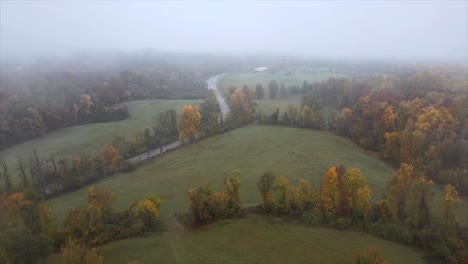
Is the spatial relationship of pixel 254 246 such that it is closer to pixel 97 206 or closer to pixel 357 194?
pixel 357 194

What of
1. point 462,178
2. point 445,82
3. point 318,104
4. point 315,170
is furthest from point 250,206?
point 445,82

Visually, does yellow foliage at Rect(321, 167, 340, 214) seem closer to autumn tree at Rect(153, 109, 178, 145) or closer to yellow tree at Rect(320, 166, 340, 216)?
yellow tree at Rect(320, 166, 340, 216)

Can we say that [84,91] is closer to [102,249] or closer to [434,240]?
[102,249]

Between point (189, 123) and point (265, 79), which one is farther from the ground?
point (265, 79)

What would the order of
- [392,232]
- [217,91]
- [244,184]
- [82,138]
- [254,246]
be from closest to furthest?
1. [254,246]
2. [392,232]
3. [244,184]
4. [82,138]
5. [217,91]

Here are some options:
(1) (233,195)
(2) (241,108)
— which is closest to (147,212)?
(1) (233,195)

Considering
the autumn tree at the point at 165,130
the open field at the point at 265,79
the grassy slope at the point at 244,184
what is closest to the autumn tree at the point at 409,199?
the grassy slope at the point at 244,184

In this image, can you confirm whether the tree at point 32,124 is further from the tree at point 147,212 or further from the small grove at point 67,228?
the tree at point 147,212

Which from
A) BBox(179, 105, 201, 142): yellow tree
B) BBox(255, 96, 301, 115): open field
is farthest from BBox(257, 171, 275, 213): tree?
BBox(255, 96, 301, 115): open field

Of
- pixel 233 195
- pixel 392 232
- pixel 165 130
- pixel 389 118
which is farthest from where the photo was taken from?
pixel 165 130
